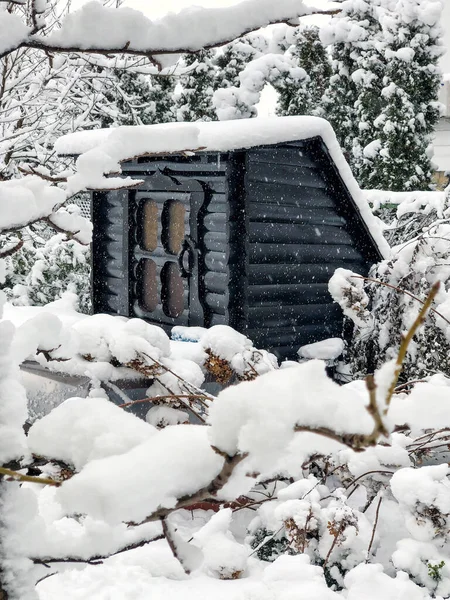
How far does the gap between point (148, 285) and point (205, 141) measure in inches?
86.2

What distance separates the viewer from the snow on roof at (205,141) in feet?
4.11

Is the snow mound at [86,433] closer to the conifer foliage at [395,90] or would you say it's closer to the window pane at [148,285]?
the window pane at [148,285]

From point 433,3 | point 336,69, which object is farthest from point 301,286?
point 336,69

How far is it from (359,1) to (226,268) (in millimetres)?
11420

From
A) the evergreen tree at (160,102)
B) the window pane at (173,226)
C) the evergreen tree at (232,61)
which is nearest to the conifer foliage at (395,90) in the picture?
the evergreen tree at (232,61)

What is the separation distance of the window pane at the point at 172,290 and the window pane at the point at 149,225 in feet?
1.18

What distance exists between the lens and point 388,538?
4129 millimetres

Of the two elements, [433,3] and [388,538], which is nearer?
[388,538]

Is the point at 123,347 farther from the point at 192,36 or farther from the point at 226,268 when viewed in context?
the point at 192,36

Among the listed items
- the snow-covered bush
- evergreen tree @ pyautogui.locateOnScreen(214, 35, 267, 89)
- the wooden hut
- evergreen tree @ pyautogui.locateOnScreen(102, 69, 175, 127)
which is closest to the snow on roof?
the wooden hut

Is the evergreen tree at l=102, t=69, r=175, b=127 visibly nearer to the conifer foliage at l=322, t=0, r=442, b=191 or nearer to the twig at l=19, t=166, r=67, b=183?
the conifer foliage at l=322, t=0, r=442, b=191

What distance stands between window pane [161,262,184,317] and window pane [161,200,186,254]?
0.19m

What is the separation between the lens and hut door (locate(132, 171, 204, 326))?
21.0 ft

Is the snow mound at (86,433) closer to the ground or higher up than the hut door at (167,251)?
higher up
